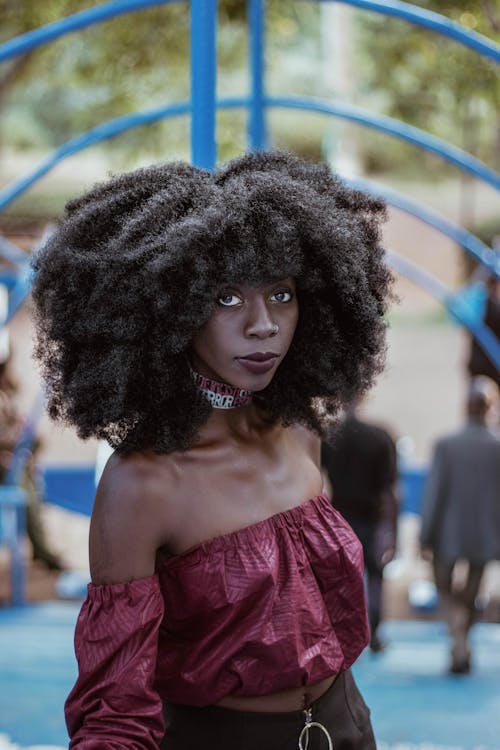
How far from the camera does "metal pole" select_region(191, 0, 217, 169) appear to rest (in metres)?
2.63

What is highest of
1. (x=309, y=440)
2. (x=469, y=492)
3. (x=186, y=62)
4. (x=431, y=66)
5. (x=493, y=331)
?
(x=431, y=66)

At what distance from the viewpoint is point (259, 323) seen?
189 cm

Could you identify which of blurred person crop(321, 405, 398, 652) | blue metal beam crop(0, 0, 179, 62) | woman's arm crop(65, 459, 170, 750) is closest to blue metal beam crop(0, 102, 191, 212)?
blue metal beam crop(0, 0, 179, 62)

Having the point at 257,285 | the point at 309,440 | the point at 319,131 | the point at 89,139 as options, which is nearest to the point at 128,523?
the point at 257,285

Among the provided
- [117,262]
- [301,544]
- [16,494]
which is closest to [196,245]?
[117,262]

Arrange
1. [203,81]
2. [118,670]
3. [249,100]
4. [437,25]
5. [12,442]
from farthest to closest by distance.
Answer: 1. [12,442]
2. [249,100]
3. [437,25]
4. [203,81]
5. [118,670]

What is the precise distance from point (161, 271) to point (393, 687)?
4335mm

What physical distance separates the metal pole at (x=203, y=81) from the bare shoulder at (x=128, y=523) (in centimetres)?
100

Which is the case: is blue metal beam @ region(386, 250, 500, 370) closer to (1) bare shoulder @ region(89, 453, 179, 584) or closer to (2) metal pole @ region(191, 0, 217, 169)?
(2) metal pole @ region(191, 0, 217, 169)

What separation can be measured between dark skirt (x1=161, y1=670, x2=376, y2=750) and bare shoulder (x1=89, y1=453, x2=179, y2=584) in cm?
28

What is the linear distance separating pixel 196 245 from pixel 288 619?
0.60 metres

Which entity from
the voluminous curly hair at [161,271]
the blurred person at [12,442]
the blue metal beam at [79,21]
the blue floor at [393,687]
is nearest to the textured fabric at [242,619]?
the voluminous curly hair at [161,271]

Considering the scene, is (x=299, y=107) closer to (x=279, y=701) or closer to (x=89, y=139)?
(x=89, y=139)

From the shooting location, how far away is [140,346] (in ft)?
6.31
